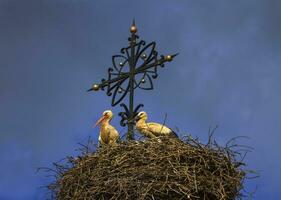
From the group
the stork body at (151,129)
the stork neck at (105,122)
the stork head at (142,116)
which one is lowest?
the stork body at (151,129)

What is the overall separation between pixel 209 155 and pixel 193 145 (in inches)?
5.0

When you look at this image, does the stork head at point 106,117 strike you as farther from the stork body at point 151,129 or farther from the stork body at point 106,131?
the stork body at point 151,129

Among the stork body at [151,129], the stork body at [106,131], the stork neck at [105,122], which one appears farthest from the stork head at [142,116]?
the stork neck at [105,122]

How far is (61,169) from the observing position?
18.1ft

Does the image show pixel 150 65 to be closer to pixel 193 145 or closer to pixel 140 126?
pixel 140 126

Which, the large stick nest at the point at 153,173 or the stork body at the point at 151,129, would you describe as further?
the stork body at the point at 151,129

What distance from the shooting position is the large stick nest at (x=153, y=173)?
5023 millimetres

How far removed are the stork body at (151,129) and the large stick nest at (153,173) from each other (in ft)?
0.62

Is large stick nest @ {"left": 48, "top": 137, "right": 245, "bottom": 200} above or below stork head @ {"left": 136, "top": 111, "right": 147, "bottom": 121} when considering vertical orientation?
below

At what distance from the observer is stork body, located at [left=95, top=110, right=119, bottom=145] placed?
19.1 ft

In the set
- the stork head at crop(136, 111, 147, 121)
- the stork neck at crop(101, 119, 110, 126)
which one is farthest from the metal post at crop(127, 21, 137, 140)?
the stork neck at crop(101, 119, 110, 126)

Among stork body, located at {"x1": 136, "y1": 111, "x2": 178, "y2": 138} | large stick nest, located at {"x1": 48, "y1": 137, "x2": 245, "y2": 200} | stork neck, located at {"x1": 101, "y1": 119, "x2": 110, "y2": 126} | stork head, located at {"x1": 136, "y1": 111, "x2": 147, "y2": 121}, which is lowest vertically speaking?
large stick nest, located at {"x1": 48, "y1": 137, "x2": 245, "y2": 200}

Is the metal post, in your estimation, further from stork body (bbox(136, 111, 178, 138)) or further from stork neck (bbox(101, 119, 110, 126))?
stork neck (bbox(101, 119, 110, 126))

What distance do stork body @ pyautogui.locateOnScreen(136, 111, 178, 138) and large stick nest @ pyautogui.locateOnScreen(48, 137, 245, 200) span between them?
0.62 ft
